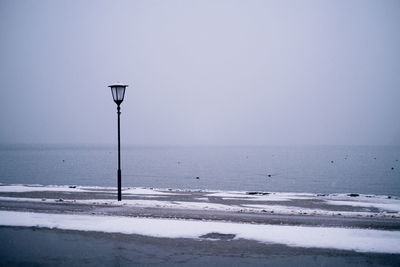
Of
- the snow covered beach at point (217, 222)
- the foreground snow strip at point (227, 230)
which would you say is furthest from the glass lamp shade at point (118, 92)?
the foreground snow strip at point (227, 230)

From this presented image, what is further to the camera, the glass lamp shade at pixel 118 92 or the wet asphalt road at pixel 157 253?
the glass lamp shade at pixel 118 92

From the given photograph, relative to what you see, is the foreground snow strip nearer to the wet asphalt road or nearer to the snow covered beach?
the snow covered beach

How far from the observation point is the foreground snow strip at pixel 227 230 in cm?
940

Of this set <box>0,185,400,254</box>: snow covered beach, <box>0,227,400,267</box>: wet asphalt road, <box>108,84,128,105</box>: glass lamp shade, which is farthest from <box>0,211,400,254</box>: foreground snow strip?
<box>108,84,128,105</box>: glass lamp shade

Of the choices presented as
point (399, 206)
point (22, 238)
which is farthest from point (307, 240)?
point (399, 206)

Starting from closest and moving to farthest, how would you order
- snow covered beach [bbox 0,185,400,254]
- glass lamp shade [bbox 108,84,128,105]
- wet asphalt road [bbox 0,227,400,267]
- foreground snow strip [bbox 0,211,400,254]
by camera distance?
wet asphalt road [bbox 0,227,400,267]
foreground snow strip [bbox 0,211,400,254]
snow covered beach [bbox 0,185,400,254]
glass lamp shade [bbox 108,84,128,105]

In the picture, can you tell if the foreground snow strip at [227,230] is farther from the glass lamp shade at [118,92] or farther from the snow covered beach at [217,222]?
the glass lamp shade at [118,92]

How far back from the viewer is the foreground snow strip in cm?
940

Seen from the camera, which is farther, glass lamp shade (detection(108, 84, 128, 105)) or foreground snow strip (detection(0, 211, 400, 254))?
glass lamp shade (detection(108, 84, 128, 105))

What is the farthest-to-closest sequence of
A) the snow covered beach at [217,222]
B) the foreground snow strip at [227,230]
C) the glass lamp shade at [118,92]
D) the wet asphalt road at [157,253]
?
the glass lamp shade at [118,92] < the snow covered beach at [217,222] < the foreground snow strip at [227,230] < the wet asphalt road at [157,253]

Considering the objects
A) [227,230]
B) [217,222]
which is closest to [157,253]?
[227,230]

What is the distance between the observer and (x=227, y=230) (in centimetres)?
1090

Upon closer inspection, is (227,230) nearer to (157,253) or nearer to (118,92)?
(157,253)

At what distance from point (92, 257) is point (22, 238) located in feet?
9.05
